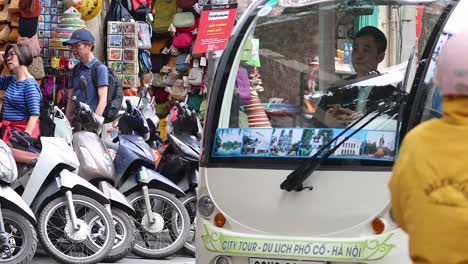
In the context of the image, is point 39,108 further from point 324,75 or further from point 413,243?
point 413,243

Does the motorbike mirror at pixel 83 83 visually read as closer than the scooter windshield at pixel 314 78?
No

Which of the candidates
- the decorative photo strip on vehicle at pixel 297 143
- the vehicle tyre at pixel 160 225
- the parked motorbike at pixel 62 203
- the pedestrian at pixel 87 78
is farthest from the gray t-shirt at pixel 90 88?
the decorative photo strip on vehicle at pixel 297 143

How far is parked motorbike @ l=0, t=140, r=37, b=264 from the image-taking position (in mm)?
8523

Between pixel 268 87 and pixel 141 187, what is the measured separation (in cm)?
335

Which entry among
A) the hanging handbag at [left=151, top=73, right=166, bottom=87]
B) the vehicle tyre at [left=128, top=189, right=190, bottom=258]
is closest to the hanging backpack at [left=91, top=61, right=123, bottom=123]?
the vehicle tyre at [left=128, top=189, right=190, bottom=258]

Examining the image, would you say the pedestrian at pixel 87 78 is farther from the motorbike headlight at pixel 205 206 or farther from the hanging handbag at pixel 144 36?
the motorbike headlight at pixel 205 206

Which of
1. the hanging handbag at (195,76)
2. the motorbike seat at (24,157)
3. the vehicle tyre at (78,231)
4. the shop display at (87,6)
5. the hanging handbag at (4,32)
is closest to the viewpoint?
the vehicle tyre at (78,231)

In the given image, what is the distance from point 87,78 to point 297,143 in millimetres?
4585

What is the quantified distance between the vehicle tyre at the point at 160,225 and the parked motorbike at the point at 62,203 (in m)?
0.68

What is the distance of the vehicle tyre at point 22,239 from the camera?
336 inches

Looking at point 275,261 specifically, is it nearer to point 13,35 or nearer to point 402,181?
point 402,181

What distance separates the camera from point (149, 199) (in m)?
9.86

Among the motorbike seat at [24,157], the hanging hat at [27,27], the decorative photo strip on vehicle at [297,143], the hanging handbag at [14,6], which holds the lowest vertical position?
the motorbike seat at [24,157]

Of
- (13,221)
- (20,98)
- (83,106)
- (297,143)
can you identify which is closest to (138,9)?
(20,98)
